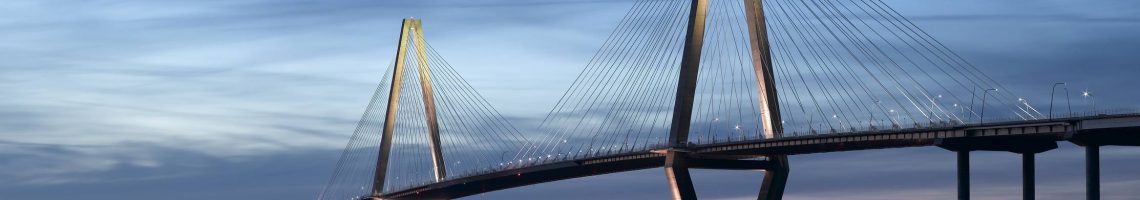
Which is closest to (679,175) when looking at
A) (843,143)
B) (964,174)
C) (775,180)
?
(775,180)

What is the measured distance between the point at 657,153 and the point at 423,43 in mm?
33614

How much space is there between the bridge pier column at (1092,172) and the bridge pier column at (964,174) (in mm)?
8947

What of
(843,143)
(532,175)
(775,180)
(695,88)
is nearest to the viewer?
(843,143)

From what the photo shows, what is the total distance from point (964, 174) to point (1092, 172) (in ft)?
34.4

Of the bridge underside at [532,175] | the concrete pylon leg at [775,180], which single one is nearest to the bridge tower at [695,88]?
the concrete pylon leg at [775,180]

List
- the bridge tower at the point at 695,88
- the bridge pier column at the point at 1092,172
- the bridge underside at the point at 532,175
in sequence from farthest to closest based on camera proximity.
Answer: the bridge underside at the point at 532,175 < the bridge tower at the point at 695,88 < the bridge pier column at the point at 1092,172

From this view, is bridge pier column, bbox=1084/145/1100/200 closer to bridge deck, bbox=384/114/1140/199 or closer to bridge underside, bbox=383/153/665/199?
bridge deck, bbox=384/114/1140/199

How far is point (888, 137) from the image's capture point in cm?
11412

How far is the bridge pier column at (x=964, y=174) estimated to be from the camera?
113688 mm

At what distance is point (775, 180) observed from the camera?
126 meters

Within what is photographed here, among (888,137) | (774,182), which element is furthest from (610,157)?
(888,137)

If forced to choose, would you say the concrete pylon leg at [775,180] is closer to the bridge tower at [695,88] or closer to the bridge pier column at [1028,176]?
the bridge tower at [695,88]

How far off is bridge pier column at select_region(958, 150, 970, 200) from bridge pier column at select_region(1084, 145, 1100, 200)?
8.95 m

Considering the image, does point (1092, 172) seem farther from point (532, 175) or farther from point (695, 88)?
point (532, 175)
